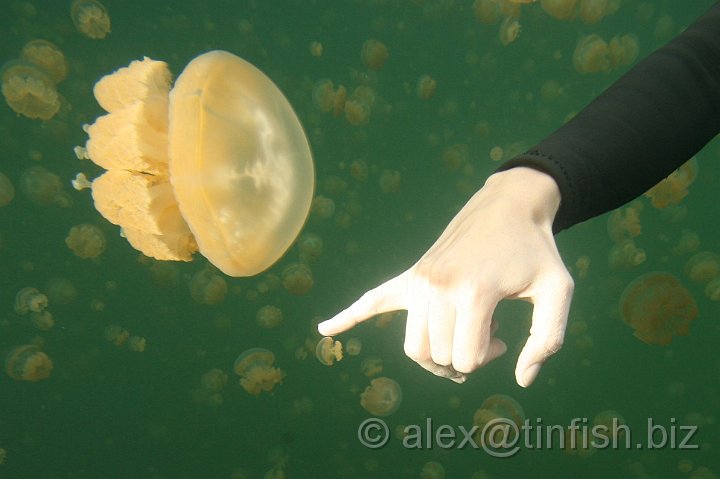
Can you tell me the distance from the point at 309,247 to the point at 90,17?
4.14m

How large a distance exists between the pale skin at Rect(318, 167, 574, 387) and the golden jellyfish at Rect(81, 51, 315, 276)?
3.77 ft

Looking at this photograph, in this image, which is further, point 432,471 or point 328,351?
point 432,471

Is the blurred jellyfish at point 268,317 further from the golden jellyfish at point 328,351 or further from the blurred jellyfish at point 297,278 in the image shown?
the golden jellyfish at point 328,351

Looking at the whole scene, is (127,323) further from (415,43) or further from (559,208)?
(559,208)

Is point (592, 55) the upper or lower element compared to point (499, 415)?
upper

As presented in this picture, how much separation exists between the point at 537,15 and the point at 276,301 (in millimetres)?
6914

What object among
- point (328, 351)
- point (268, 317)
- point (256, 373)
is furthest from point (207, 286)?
point (328, 351)

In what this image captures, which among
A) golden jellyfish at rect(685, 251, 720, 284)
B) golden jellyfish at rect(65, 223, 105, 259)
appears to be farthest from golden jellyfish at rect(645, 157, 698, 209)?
golden jellyfish at rect(65, 223, 105, 259)

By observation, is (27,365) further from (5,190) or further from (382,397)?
(382,397)

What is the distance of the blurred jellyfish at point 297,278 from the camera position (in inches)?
264

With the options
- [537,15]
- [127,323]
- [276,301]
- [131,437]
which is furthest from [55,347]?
[537,15]

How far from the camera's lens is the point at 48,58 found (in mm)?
5992

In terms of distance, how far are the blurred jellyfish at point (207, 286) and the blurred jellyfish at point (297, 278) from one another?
918 mm

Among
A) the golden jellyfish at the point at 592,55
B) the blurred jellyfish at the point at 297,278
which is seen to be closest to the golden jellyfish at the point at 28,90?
the blurred jellyfish at the point at 297,278
